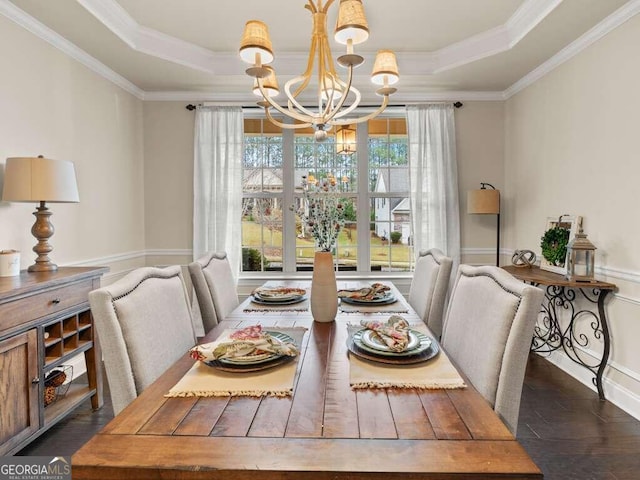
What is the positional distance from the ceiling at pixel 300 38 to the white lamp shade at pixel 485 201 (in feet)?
3.54

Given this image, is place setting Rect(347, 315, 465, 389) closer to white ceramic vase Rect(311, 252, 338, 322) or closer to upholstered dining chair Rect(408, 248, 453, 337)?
white ceramic vase Rect(311, 252, 338, 322)

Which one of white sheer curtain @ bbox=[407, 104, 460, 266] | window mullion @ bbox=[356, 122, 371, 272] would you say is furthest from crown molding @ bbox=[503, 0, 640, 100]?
window mullion @ bbox=[356, 122, 371, 272]

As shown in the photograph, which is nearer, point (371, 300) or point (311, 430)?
point (311, 430)

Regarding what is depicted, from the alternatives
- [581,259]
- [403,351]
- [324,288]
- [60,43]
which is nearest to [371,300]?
[324,288]

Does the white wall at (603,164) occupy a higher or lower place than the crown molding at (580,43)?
lower

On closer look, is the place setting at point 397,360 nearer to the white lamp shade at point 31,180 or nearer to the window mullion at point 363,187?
the white lamp shade at point 31,180

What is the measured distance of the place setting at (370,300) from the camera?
7.08ft

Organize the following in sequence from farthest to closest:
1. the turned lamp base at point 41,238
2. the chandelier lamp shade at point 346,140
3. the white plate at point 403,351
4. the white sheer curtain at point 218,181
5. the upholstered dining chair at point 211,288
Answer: the white sheer curtain at point 218,181
the chandelier lamp shade at point 346,140
the turned lamp base at point 41,238
the upholstered dining chair at point 211,288
the white plate at point 403,351

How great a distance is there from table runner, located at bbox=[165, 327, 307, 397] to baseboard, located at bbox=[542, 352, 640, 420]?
96.3 inches

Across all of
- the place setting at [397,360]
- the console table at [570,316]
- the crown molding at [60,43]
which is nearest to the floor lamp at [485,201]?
the console table at [570,316]

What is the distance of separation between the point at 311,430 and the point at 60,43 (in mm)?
3327

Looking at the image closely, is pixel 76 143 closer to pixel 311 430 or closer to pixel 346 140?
pixel 346 140

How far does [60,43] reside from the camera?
2938 millimetres

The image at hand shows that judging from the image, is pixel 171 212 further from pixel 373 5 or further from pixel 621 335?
pixel 621 335
